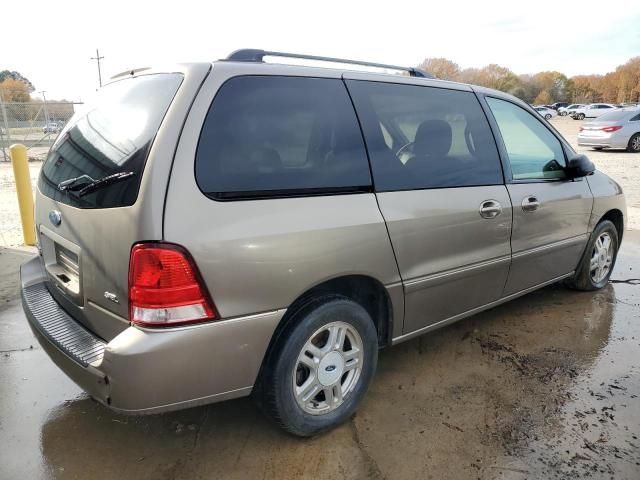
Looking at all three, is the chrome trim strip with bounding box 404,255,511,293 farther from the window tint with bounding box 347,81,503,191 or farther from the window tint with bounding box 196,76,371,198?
the window tint with bounding box 196,76,371,198

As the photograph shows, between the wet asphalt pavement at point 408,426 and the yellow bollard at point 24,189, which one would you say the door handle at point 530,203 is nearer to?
the wet asphalt pavement at point 408,426

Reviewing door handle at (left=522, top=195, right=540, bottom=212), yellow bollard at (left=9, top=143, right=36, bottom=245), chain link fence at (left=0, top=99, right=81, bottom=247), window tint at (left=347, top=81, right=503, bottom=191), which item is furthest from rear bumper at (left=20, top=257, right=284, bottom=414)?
chain link fence at (left=0, top=99, right=81, bottom=247)

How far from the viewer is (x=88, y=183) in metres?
2.21

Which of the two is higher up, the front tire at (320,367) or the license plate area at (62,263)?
the license plate area at (62,263)

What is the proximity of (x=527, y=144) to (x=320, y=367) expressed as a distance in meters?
2.38

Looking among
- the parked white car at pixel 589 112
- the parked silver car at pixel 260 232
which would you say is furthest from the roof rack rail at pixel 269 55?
the parked white car at pixel 589 112

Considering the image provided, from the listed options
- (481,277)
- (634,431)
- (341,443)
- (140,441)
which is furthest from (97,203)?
(634,431)

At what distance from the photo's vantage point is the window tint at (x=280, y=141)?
209cm

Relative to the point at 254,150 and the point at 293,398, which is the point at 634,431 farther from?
the point at 254,150

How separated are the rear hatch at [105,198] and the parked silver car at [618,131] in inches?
668

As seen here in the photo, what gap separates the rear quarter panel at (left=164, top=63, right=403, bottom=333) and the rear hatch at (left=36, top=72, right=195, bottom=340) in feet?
0.31

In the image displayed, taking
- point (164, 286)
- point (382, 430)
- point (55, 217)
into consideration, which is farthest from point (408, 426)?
point (55, 217)

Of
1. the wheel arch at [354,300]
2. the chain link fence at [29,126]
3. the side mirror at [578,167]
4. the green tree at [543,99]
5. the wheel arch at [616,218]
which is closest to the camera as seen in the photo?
the wheel arch at [354,300]

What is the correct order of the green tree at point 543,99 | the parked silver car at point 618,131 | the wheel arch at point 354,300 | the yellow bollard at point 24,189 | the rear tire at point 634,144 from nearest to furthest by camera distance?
1. the wheel arch at point 354,300
2. the yellow bollard at point 24,189
3. the parked silver car at point 618,131
4. the rear tire at point 634,144
5. the green tree at point 543,99
